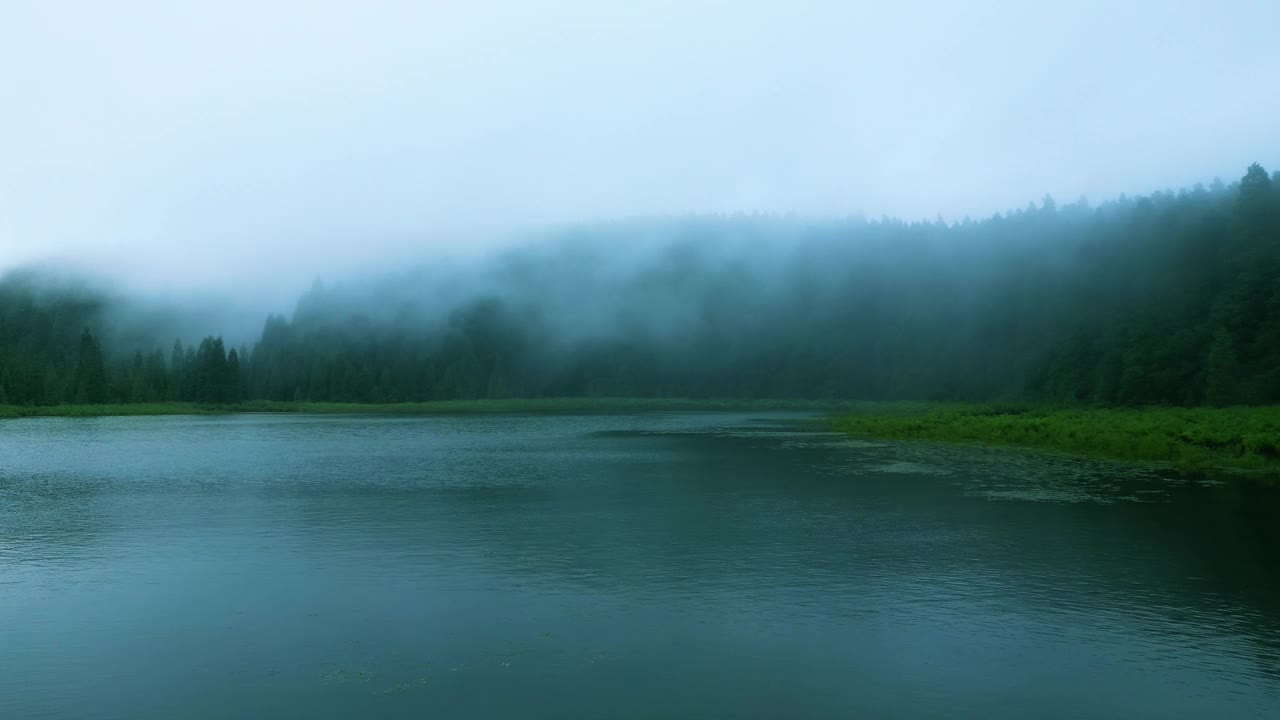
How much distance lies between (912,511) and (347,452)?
46281 mm

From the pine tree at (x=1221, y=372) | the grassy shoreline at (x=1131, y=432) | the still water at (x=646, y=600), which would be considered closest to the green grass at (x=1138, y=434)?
the grassy shoreline at (x=1131, y=432)

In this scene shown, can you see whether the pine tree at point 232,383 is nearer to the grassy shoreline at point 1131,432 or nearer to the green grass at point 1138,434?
the grassy shoreline at point 1131,432

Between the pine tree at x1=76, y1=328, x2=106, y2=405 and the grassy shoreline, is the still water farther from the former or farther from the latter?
the pine tree at x1=76, y1=328, x2=106, y2=405

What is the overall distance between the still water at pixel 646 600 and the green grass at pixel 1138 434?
841cm

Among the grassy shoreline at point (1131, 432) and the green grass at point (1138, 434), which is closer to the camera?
the green grass at point (1138, 434)

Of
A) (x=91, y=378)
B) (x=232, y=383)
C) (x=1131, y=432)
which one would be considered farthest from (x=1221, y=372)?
(x=91, y=378)

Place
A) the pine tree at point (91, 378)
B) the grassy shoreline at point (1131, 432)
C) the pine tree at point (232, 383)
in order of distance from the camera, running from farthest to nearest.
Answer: the pine tree at point (232, 383) < the pine tree at point (91, 378) < the grassy shoreline at point (1131, 432)

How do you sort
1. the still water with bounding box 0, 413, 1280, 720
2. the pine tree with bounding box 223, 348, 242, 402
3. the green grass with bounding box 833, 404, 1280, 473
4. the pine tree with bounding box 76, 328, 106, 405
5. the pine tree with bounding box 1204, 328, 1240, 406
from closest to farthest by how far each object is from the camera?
1. the still water with bounding box 0, 413, 1280, 720
2. the green grass with bounding box 833, 404, 1280, 473
3. the pine tree with bounding box 1204, 328, 1240, 406
4. the pine tree with bounding box 76, 328, 106, 405
5. the pine tree with bounding box 223, 348, 242, 402

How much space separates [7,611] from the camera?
19.8 m

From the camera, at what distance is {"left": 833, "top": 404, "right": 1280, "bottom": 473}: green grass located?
48094 mm

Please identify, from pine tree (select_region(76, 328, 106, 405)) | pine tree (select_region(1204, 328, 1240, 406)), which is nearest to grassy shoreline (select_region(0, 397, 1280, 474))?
pine tree (select_region(1204, 328, 1240, 406))

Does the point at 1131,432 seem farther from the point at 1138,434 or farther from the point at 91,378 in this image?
the point at 91,378

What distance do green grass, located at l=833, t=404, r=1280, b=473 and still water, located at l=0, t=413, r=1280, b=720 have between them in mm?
8406

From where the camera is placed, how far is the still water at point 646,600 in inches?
584
